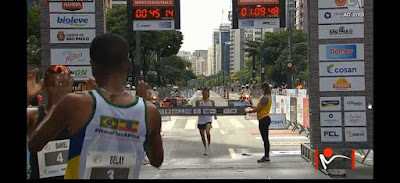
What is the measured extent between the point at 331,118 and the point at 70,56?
4811 mm

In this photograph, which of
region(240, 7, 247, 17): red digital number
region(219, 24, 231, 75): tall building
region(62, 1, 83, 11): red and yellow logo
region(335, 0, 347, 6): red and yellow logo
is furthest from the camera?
region(219, 24, 231, 75): tall building

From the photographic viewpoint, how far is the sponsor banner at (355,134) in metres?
8.91

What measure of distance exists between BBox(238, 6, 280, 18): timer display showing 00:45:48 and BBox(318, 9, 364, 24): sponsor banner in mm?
2833

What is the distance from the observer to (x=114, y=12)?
4203cm

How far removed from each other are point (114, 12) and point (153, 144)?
40484 millimetres

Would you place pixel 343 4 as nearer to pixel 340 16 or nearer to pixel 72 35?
pixel 340 16

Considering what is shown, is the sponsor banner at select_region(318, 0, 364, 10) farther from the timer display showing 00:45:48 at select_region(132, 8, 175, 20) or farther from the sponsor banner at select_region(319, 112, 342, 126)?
the timer display showing 00:45:48 at select_region(132, 8, 175, 20)

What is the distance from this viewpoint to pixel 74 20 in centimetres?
873

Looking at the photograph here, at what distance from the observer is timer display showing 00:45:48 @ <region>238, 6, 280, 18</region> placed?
11.4 meters

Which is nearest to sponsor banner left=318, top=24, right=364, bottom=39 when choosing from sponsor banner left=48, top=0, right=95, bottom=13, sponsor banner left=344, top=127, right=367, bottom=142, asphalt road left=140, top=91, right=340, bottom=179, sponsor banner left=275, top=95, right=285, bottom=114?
sponsor banner left=344, top=127, right=367, bottom=142

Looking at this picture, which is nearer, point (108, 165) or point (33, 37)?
point (108, 165)

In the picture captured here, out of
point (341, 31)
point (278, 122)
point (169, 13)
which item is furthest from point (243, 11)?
point (278, 122)
